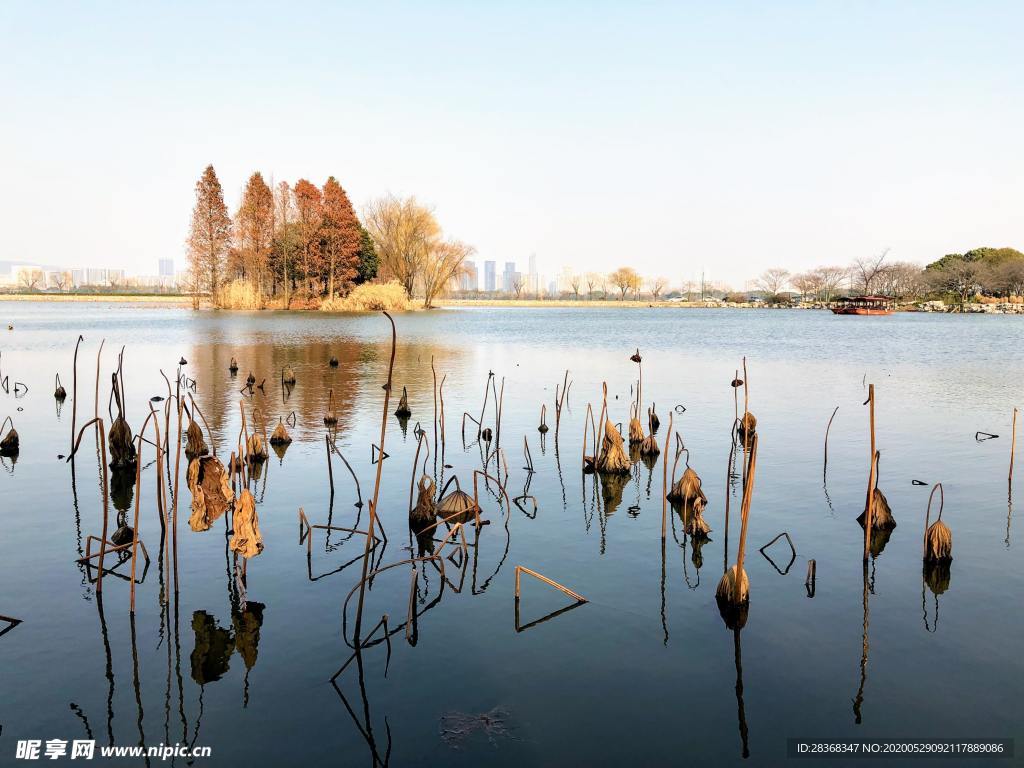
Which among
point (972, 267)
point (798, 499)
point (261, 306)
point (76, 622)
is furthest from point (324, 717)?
point (972, 267)

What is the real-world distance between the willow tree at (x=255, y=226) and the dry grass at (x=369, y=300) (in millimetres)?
8305

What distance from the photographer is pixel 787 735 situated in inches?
174

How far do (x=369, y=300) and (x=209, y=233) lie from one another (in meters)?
18.1

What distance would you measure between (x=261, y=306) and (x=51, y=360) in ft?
145

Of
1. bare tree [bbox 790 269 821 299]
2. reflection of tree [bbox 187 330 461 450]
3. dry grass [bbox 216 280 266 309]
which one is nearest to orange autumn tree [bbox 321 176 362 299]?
dry grass [bbox 216 280 266 309]

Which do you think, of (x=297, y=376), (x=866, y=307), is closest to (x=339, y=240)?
(x=297, y=376)

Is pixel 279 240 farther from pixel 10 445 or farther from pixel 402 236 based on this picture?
pixel 10 445

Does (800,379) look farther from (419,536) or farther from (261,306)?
(261,306)

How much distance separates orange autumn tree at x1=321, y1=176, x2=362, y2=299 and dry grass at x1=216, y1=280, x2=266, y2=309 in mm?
6995

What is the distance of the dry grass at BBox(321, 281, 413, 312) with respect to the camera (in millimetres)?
64062

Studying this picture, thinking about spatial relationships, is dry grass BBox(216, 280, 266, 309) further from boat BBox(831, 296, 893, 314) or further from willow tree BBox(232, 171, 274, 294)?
boat BBox(831, 296, 893, 314)

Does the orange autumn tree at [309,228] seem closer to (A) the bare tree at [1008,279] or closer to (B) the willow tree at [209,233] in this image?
(B) the willow tree at [209,233]

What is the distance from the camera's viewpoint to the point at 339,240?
67.7 metres

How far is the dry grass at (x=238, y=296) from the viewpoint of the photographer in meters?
66.3
